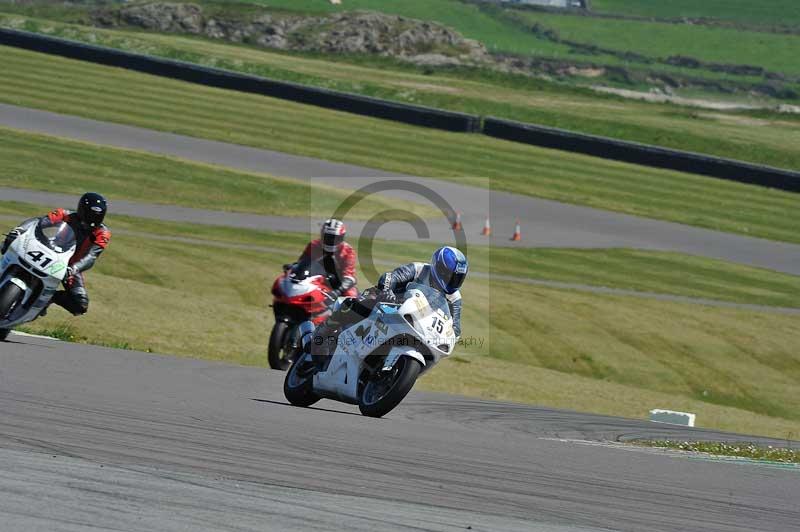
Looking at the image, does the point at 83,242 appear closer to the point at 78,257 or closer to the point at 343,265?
the point at 78,257

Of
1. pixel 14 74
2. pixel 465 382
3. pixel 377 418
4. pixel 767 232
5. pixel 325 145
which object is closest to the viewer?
pixel 377 418

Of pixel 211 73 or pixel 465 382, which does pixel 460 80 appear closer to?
pixel 211 73

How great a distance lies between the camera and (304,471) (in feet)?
21.3

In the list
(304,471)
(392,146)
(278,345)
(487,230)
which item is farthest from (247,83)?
(304,471)

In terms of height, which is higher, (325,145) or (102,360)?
(102,360)

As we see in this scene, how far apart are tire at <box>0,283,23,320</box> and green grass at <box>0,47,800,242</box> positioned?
27.7m

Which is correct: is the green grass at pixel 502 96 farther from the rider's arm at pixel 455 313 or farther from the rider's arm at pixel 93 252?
the rider's arm at pixel 455 313

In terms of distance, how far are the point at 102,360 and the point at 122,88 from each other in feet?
119

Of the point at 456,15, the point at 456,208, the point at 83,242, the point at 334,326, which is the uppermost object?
the point at 334,326

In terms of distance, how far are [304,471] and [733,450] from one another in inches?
255

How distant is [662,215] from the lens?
38406 mm

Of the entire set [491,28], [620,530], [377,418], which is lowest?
[491,28]

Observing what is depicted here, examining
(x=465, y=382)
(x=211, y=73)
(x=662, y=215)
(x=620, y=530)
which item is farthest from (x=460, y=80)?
(x=620, y=530)

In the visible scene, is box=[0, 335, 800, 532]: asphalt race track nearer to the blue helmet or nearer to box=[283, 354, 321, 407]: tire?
box=[283, 354, 321, 407]: tire
